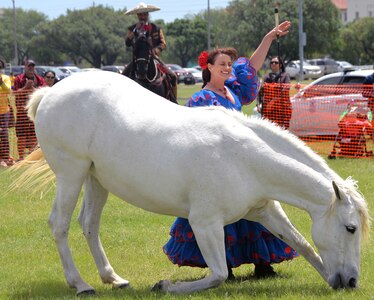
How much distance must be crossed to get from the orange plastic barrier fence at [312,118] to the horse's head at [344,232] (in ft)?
28.9

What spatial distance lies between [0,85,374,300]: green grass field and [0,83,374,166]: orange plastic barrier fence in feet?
14.8

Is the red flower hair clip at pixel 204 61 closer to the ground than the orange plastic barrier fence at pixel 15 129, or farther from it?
farther from it

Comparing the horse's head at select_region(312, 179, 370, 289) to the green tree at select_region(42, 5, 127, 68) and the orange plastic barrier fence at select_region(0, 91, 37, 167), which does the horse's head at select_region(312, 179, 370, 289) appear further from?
the green tree at select_region(42, 5, 127, 68)

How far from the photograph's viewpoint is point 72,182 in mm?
6230

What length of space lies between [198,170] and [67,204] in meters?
1.16

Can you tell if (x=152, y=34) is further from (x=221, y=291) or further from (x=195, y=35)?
(x=195, y=35)

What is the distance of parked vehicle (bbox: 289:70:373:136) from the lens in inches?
619

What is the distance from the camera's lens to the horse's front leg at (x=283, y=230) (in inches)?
239

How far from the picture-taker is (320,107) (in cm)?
1623

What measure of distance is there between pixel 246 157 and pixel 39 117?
1683mm

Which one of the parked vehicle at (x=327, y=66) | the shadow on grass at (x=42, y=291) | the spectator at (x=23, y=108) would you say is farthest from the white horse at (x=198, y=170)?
the parked vehicle at (x=327, y=66)

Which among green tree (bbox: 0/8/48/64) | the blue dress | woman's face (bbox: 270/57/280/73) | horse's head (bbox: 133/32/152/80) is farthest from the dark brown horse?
green tree (bbox: 0/8/48/64)

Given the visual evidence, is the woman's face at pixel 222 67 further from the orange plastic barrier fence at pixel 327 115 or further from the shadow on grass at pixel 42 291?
the orange plastic barrier fence at pixel 327 115

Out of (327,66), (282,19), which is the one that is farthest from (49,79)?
(327,66)
